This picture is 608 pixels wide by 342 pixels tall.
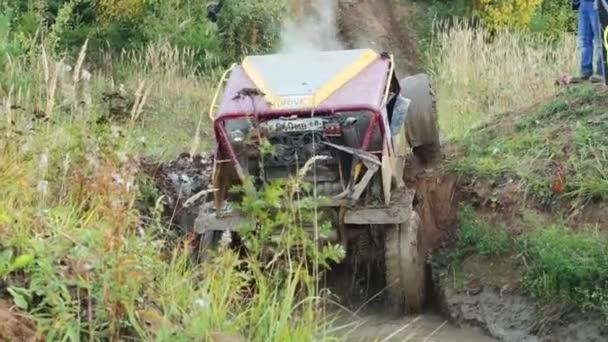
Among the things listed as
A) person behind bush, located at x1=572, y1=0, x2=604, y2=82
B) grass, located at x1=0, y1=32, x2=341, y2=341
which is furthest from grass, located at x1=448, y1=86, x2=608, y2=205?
grass, located at x1=0, y1=32, x2=341, y2=341

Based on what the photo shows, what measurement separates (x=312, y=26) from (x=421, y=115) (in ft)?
42.9

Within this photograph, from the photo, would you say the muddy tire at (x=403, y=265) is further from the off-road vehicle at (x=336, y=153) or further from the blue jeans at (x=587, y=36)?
the blue jeans at (x=587, y=36)

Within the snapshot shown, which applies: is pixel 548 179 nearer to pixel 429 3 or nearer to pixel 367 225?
pixel 367 225

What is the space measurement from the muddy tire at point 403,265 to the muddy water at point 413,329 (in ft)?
0.54

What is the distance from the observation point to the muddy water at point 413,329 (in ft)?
23.7

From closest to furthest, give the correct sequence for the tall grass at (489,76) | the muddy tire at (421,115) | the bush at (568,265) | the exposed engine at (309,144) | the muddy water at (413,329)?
the bush at (568,265) < the muddy water at (413,329) < the exposed engine at (309,144) < the muddy tire at (421,115) < the tall grass at (489,76)

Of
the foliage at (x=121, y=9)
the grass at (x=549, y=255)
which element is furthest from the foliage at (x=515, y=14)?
the grass at (x=549, y=255)

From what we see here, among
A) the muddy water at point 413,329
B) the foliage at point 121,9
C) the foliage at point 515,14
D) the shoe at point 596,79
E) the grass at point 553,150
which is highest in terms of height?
the foliage at point 121,9

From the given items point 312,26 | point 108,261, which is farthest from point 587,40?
point 312,26

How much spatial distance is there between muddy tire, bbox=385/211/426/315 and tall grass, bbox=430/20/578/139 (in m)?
3.49

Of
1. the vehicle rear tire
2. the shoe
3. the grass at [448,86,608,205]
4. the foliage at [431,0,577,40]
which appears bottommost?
the vehicle rear tire

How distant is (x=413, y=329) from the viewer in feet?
25.0

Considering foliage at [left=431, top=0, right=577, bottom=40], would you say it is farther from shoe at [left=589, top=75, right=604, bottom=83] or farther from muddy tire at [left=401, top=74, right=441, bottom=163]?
muddy tire at [left=401, top=74, right=441, bottom=163]

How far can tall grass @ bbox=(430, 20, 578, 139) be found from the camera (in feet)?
41.5
